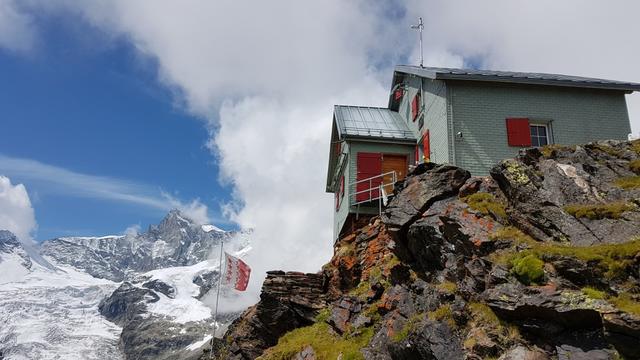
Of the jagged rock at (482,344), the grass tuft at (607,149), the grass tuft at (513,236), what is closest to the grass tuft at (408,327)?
the jagged rock at (482,344)

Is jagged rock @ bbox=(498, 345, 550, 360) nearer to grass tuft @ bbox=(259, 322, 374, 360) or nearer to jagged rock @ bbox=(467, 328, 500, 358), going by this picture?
jagged rock @ bbox=(467, 328, 500, 358)

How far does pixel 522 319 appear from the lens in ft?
39.9

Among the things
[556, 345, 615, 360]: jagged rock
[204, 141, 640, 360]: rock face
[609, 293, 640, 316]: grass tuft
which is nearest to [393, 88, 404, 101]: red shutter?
[204, 141, 640, 360]: rock face

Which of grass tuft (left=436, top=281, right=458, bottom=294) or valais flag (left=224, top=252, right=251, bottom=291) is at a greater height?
valais flag (left=224, top=252, right=251, bottom=291)

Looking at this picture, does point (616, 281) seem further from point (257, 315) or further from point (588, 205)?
point (257, 315)

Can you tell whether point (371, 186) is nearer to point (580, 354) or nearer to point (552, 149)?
point (552, 149)

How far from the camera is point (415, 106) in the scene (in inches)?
1276

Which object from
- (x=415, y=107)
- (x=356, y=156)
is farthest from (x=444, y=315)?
(x=415, y=107)

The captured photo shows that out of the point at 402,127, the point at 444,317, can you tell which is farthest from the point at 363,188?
the point at 444,317

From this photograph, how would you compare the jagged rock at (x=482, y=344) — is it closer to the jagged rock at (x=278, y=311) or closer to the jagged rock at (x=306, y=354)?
the jagged rock at (x=306, y=354)

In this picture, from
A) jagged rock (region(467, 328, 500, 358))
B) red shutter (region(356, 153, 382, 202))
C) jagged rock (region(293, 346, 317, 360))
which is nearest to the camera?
jagged rock (region(467, 328, 500, 358))

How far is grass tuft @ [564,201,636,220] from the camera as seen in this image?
13211 mm

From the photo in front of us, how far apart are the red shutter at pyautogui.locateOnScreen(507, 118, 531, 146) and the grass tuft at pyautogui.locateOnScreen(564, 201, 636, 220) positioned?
43.8ft

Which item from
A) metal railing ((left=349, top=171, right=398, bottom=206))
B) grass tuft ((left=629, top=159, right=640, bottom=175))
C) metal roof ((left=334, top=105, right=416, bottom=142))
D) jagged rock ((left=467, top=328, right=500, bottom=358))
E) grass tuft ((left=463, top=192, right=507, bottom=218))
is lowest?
jagged rock ((left=467, top=328, right=500, bottom=358))
